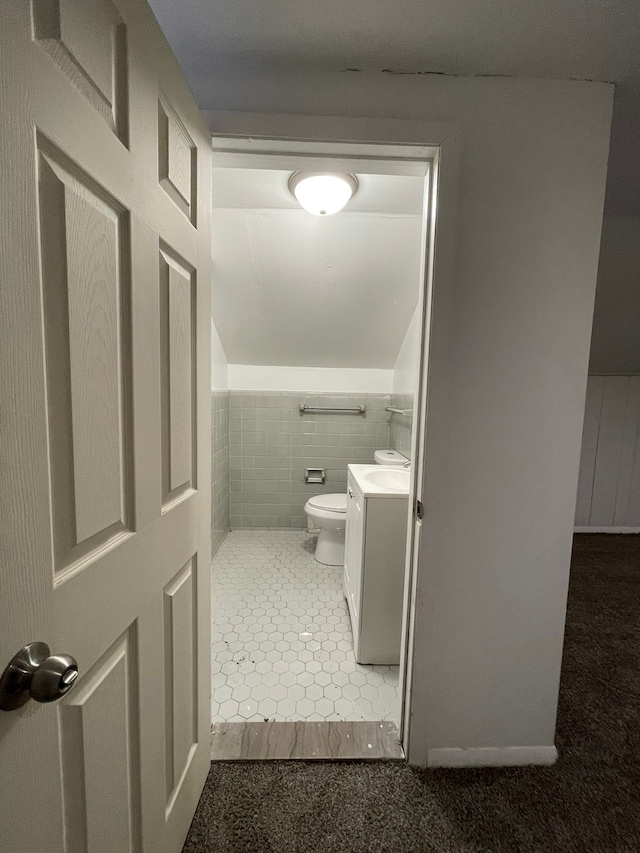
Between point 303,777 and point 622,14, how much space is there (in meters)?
2.25

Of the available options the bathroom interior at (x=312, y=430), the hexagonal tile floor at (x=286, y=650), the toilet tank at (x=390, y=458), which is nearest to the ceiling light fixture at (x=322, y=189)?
the bathroom interior at (x=312, y=430)

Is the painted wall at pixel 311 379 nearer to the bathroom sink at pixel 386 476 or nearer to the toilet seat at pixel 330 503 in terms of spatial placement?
the toilet seat at pixel 330 503

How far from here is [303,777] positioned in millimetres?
1153

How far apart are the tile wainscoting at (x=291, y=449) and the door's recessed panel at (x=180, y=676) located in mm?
2202

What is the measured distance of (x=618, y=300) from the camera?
241 centimetres

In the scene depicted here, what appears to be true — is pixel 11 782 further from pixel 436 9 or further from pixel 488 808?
pixel 436 9

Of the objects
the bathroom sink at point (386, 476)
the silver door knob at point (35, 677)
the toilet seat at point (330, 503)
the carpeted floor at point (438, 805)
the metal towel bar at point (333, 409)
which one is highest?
the metal towel bar at point (333, 409)

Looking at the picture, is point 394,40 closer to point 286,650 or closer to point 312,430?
point 286,650

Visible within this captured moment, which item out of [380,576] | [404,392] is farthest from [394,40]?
[404,392]

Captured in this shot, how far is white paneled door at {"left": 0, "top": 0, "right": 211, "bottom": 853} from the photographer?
438 millimetres

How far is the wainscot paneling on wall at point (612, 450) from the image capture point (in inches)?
128

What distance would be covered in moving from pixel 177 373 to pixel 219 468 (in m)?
2.06

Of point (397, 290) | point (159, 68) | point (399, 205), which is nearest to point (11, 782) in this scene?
point (159, 68)

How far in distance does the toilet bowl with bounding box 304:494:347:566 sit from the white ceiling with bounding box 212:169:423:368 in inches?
48.4
